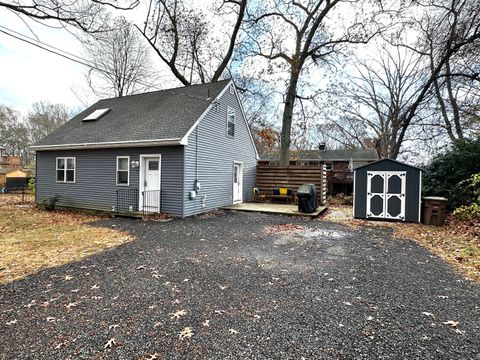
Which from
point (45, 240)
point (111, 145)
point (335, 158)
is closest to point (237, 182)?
point (111, 145)

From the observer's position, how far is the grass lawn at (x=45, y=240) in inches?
193

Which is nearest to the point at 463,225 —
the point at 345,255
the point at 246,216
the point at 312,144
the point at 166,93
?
the point at 345,255

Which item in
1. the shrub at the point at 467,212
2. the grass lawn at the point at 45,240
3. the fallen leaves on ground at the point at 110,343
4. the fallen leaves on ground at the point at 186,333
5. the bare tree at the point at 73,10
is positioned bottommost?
the grass lawn at the point at 45,240

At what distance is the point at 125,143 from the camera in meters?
10.2

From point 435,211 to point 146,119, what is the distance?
11703mm

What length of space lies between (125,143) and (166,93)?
195 inches

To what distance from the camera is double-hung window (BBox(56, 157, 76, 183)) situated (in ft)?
40.1

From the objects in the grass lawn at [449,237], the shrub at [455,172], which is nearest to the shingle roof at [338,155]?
the shrub at [455,172]

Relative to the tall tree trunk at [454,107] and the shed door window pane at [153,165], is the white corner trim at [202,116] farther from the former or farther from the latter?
the tall tree trunk at [454,107]

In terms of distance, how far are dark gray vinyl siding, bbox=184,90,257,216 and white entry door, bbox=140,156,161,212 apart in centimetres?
130

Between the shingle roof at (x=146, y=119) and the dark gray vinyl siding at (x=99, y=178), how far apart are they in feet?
1.83

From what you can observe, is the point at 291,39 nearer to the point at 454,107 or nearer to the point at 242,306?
the point at 454,107

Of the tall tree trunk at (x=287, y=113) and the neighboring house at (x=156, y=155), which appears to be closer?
the neighboring house at (x=156, y=155)

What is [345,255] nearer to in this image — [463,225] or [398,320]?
[398,320]
